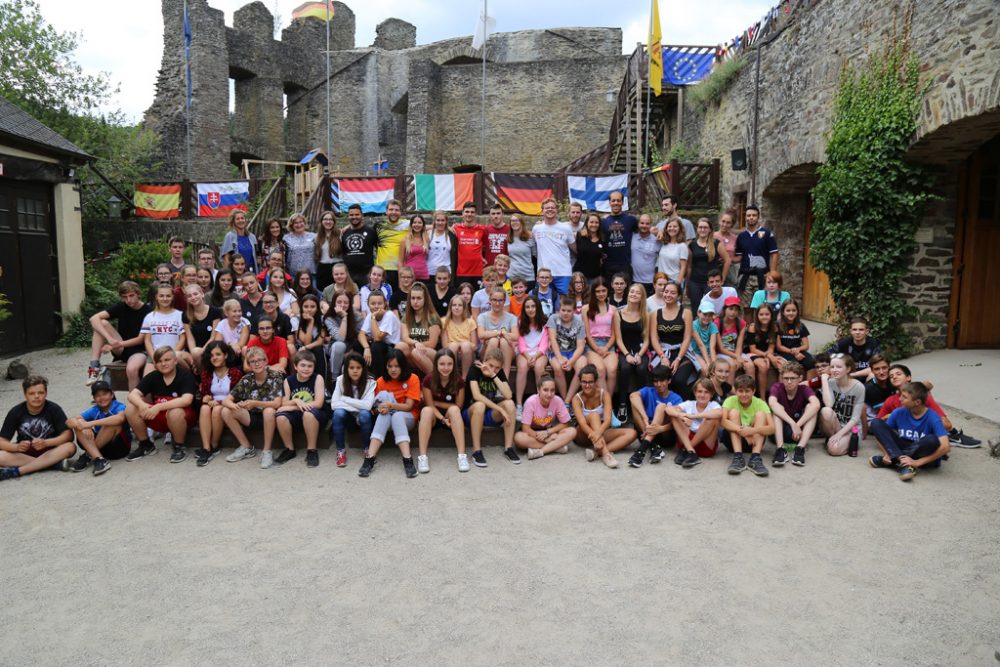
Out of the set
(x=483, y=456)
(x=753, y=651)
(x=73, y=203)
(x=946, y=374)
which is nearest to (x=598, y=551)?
(x=753, y=651)

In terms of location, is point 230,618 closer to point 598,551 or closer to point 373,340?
point 598,551

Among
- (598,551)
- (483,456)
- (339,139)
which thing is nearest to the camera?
(598,551)

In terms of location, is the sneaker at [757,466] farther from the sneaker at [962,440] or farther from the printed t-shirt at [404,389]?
the printed t-shirt at [404,389]

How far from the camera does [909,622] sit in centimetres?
302

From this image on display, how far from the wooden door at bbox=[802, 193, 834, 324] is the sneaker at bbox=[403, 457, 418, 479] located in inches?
326

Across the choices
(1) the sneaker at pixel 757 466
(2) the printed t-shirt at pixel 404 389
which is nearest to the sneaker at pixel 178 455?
(2) the printed t-shirt at pixel 404 389

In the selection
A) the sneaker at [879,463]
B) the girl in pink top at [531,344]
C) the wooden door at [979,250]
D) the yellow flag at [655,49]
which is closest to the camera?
the sneaker at [879,463]

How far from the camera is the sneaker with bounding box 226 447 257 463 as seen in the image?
535cm

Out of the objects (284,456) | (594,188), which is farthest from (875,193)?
(284,456)

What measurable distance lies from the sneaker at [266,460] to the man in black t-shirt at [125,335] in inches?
69.1

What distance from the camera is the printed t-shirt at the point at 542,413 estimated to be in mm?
5523

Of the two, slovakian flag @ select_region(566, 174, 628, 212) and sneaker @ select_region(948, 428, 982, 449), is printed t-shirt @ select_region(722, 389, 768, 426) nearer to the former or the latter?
sneaker @ select_region(948, 428, 982, 449)

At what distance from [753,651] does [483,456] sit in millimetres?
2830

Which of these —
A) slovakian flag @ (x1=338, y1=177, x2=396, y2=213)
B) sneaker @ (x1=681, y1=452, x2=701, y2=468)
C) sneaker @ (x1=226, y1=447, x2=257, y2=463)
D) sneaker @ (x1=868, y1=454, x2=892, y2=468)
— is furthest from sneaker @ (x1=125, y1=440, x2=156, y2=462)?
slovakian flag @ (x1=338, y1=177, x2=396, y2=213)
